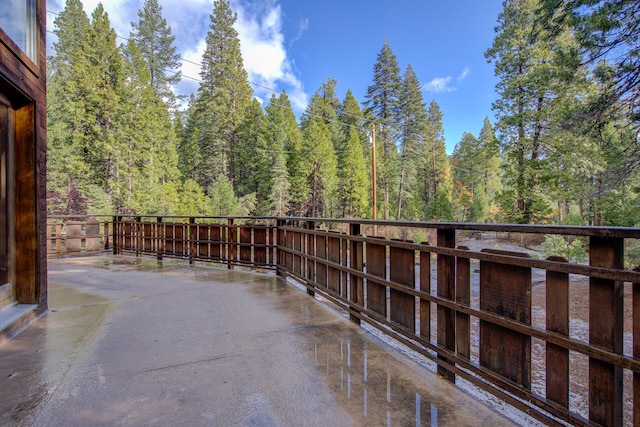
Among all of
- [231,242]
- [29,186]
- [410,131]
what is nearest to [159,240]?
[231,242]

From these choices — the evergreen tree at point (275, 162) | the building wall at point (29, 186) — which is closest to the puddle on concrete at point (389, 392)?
the building wall at point (29, 186)

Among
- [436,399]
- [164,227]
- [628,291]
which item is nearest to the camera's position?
[436,399]

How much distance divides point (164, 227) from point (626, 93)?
10577 mm

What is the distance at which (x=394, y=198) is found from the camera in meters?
33.7

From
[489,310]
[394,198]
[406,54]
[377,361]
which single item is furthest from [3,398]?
[406,54]

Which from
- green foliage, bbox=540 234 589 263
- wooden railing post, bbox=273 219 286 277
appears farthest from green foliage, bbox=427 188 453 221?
wooden railing post, bbox=273 219 286 277

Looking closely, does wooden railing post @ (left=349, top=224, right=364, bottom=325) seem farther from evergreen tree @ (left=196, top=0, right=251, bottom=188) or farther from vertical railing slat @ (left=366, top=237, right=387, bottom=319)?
evergreen tree @ (left=196, top=0, right=251, bottom=188)

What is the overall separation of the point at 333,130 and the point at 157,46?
1684cm

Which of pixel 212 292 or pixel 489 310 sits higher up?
pixel 489 310

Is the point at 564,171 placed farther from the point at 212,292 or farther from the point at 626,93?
the point at 212,292

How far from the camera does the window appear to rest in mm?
2857

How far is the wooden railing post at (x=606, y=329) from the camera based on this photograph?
1.26m

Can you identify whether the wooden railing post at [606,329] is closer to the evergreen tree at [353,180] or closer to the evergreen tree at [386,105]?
the evergreen tree at [353,180]

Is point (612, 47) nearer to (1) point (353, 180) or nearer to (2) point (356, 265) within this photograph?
(2) point (356, 265)
